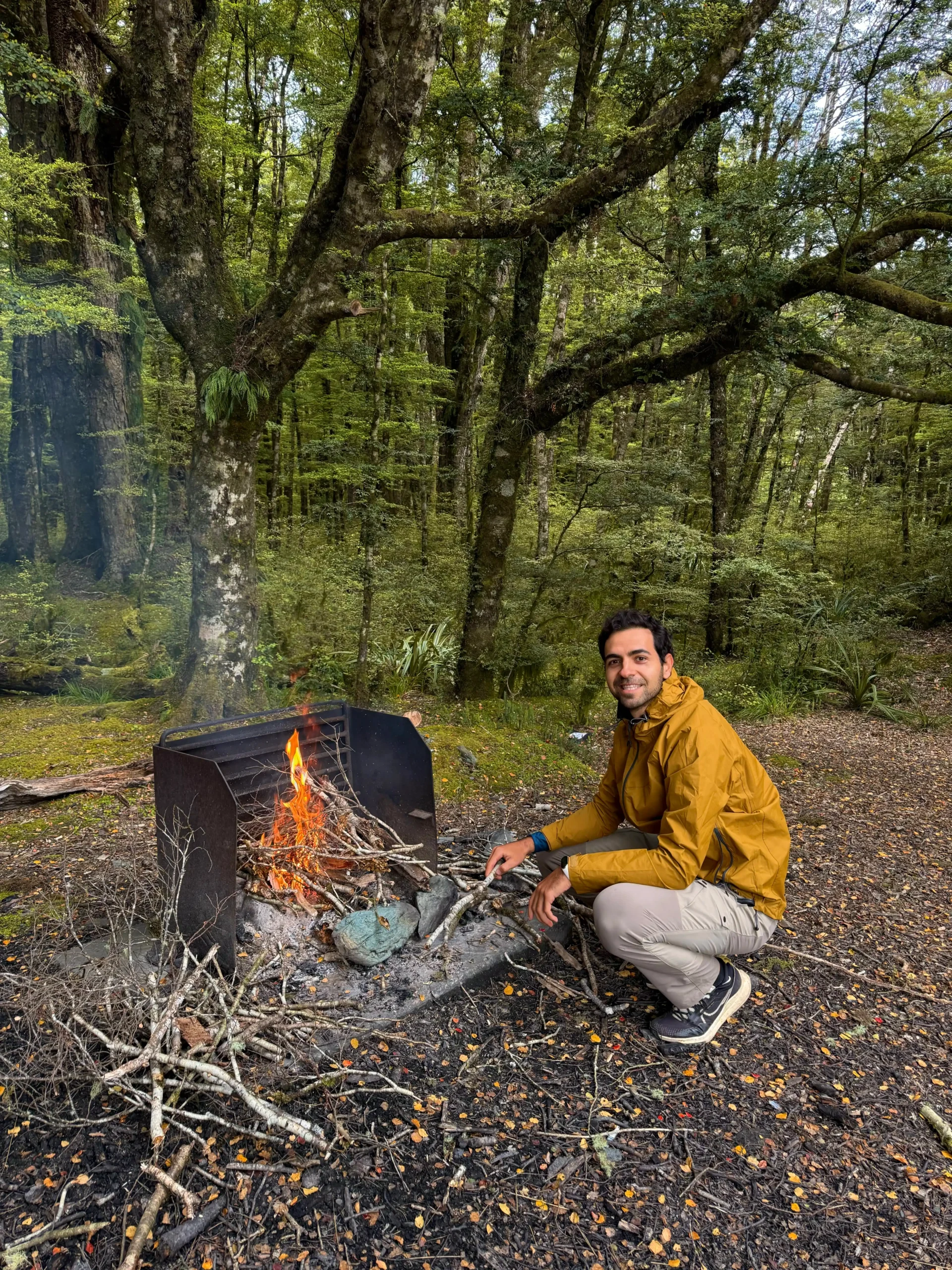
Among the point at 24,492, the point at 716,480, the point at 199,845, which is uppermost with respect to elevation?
the point at 716,480

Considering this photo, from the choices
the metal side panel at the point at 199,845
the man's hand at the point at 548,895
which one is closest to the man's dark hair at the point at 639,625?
the man's hand at the point at 548,895

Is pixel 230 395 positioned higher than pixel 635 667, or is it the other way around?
pixel 230 395

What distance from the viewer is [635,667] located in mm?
2570

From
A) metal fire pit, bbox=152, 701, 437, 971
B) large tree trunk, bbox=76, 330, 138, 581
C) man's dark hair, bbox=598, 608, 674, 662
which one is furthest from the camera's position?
large tree trunk, bbox=76, 330, 138, 581

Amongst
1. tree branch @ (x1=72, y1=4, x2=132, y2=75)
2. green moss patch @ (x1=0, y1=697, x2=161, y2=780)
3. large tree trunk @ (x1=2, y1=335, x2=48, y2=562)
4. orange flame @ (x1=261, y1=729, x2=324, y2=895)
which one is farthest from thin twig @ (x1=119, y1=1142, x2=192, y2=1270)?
large tree trunk @ (x1=2, y1=335, x2=48, y2=562)

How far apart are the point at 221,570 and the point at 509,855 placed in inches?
133

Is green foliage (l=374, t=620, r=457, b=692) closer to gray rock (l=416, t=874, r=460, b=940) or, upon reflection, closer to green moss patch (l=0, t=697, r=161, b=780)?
green moss patch (l=0, t=697, r=161, b=780)

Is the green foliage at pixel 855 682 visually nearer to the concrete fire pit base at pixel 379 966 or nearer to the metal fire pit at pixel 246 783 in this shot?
the concrete fire pit base at pixel 379 966

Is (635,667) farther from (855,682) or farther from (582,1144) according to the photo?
(855,682)

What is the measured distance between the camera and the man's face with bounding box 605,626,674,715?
256 cm

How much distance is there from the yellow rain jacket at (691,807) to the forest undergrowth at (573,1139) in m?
0.55

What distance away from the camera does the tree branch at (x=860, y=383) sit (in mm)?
5488

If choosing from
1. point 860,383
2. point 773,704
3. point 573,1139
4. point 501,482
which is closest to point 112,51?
point 501,482

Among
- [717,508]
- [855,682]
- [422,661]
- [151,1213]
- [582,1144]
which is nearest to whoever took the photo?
[151,1213]
